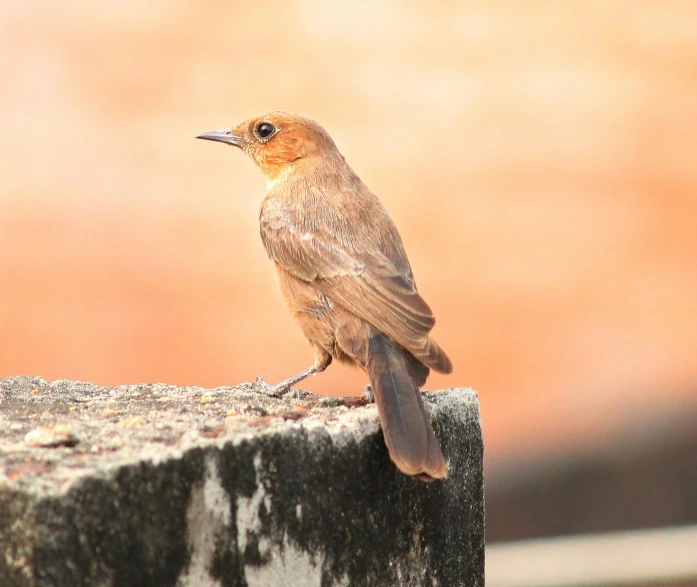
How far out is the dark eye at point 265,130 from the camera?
5141 mm

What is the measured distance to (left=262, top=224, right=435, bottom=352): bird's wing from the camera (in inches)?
145

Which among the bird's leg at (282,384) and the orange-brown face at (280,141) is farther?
the orange-brown face at (280,141)

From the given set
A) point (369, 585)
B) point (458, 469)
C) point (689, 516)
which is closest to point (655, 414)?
point (689, 516)

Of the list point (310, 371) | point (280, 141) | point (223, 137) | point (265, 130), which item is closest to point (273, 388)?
point (310, 371)

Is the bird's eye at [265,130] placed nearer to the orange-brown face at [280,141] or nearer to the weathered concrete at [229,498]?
the orange-brown face at [280,141]

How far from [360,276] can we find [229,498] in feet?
5.24

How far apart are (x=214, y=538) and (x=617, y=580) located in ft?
15.2

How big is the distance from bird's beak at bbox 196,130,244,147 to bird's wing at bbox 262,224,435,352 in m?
0.97

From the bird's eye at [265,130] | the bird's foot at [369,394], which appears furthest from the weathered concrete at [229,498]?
the bird's eye at [265,130]

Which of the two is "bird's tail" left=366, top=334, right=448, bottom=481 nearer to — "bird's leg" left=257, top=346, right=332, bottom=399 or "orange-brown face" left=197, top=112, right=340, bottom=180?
"bird's leg" left=257, top=346, right=332, bottom=399

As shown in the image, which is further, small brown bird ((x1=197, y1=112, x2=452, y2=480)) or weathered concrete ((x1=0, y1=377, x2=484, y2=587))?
small brown bird ((x1=197, y1=112, x2=452, y2=480))

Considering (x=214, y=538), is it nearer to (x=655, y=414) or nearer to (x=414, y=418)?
(x=414, y=418)

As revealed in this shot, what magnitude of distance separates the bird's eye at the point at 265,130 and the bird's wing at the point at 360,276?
82cm

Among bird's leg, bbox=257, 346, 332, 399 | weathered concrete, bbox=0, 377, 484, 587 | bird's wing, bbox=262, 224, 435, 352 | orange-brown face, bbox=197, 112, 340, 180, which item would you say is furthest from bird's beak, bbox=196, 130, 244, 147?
weathered concrete, bbox=0, 377, 484, 587
